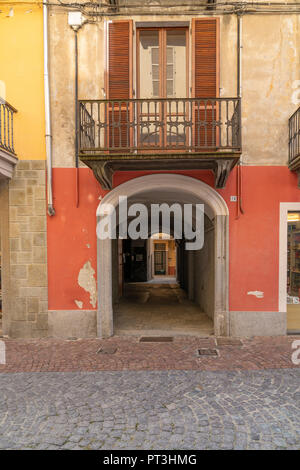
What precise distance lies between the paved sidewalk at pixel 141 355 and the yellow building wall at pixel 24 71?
4197 mm

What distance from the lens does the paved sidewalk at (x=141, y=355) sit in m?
4.84

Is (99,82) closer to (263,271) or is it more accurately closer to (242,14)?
(242,14)

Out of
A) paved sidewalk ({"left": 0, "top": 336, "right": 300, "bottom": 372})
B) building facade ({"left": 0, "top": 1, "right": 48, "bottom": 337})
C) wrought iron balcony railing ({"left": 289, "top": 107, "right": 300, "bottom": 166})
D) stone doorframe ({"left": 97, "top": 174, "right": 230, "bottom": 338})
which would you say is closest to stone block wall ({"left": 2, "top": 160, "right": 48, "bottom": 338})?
building facade ({"left": 0, "top": 1, "right": 48, "bottom": 337})

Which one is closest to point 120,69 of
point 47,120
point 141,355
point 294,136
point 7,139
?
A: point 47,120

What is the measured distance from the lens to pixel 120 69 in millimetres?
6363

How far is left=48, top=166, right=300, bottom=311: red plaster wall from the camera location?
640 cm

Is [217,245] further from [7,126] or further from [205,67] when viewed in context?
[7,126]

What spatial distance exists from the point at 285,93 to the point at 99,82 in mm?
4173

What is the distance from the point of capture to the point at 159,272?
2689cm

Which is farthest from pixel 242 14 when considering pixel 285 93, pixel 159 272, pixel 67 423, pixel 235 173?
pixel 159 272

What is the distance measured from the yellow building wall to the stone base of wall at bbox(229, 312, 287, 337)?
5.85 meters

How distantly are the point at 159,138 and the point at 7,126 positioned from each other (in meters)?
3.40

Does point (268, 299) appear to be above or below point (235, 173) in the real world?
below

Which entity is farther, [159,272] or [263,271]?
[159,272]
